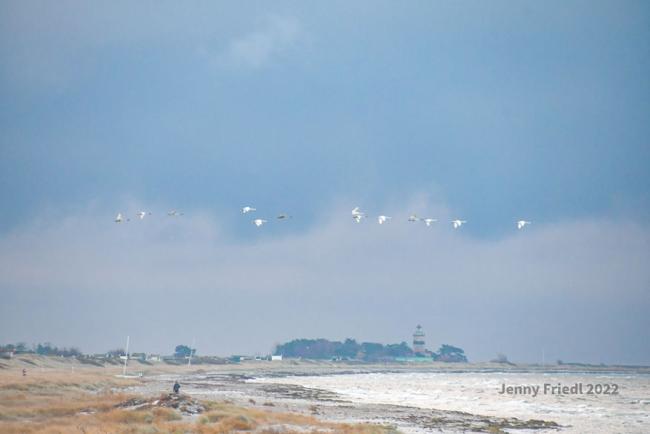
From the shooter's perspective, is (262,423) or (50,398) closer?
(262,423)

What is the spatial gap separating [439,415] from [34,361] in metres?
111

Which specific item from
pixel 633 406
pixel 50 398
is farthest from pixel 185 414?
pixel 633 406

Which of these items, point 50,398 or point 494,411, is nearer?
point 50,398

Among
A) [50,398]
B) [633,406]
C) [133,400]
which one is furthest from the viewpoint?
[633,406]

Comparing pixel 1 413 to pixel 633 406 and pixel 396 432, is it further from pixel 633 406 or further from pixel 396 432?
pixel 633 406

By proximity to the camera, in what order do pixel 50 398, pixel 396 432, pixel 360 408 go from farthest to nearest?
pixel 360 408 < pixel 50 398 < pixel 396 432

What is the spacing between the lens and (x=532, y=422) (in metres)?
47.0

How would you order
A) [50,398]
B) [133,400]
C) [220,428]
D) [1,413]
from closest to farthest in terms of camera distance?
[220,428], [1,413], [133,400], [50,398]

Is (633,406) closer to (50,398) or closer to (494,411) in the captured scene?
(494,411)

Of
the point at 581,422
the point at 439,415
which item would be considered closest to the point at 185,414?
the point at 439,415

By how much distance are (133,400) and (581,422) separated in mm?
32345

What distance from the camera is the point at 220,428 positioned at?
112ft

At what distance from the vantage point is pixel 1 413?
130 ft

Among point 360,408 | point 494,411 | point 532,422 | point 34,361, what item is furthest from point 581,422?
point 34,361
